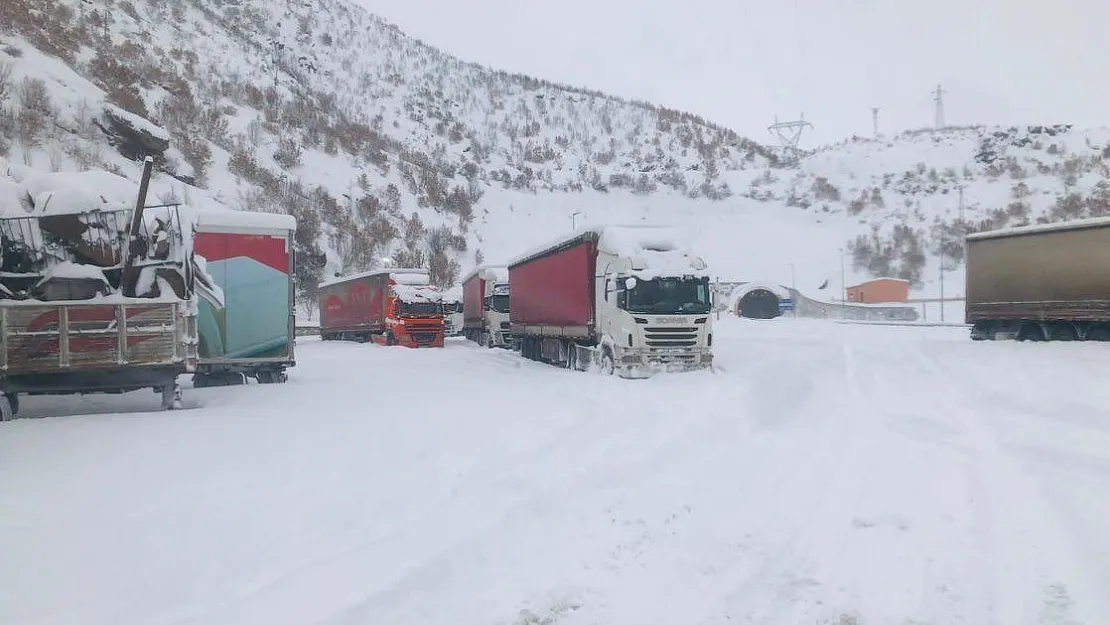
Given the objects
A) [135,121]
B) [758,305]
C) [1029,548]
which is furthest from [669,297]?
[758,305]

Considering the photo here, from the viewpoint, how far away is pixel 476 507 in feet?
22.0

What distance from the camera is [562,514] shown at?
6.56 metres

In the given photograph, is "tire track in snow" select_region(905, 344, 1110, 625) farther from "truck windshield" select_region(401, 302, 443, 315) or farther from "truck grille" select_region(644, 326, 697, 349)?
"truck windshield" select_region(401, 302, 443, 315)

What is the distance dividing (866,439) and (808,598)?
5286 mm

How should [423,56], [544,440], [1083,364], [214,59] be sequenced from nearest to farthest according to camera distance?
[544,440], [1083,364], [214,59], [423,56]

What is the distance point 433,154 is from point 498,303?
49481mm

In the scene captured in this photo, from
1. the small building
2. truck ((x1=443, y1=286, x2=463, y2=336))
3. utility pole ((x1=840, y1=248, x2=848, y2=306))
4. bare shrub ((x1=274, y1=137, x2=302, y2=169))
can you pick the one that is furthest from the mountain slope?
the small building

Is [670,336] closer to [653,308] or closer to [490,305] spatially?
[653,308]

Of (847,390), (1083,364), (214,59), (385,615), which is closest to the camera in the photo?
(385,615)

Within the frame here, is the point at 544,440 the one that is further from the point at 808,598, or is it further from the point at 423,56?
the point at 423,56

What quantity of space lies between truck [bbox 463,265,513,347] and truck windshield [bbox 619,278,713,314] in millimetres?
14439

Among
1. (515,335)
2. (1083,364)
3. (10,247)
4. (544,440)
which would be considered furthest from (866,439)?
(515,335)

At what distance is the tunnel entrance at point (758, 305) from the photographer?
59812 millimetres

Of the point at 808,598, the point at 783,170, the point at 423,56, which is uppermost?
the point at 423,56
